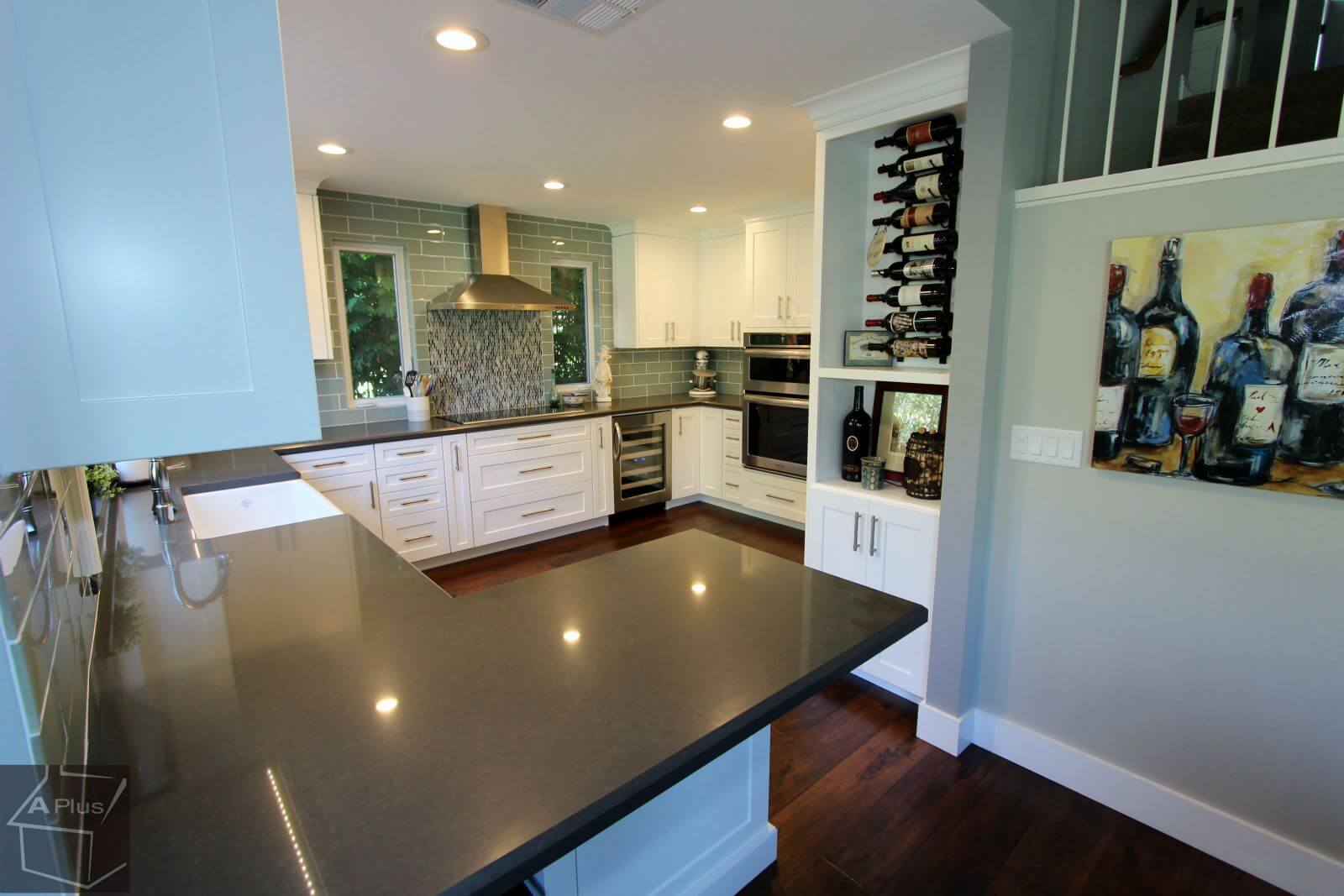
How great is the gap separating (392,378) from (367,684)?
3.42 m

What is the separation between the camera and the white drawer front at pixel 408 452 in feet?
11.3

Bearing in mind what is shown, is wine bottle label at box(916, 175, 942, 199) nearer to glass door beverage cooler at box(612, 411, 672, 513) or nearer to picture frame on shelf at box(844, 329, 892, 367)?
picture frame on shelf at box(844, 329, 892, 367)

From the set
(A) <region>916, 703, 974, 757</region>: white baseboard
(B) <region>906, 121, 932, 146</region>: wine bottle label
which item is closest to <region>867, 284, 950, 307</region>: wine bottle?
(B) <region>906, 121, 932, 146</region>: wine bottle label

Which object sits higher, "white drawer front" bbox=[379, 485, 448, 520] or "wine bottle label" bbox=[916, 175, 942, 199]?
"wine bottle label" bbox=[916, 175, 942, 199]

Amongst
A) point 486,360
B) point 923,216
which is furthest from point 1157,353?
point 486,360

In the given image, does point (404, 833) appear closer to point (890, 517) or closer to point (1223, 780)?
point (890, 517)

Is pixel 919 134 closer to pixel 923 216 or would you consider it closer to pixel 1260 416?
pixel 923 216

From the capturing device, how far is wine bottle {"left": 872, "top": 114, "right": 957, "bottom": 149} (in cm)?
204

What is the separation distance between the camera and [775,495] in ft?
14.3

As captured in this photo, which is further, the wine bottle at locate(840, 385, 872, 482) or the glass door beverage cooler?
the glass door beverage cooler

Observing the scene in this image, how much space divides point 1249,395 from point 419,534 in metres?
3.70

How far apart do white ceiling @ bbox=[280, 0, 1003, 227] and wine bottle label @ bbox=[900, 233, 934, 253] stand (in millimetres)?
564

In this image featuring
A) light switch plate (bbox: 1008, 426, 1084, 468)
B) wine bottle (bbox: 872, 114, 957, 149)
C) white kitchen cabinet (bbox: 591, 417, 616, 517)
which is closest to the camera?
light switch plate (bbox: 1008, 426, 1084, 468)

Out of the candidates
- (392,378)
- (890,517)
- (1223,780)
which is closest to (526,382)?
(392,378)
